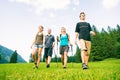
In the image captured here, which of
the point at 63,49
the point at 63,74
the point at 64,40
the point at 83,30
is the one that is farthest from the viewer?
the point at 64,40

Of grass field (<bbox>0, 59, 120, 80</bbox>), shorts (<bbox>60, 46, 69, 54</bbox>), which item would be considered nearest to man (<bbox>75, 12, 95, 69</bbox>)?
grass field (<bbox>0, 59, 120, 80</bbox>)

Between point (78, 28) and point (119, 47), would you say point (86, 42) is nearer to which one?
point (78, 28)

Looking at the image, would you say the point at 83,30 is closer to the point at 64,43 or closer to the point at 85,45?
the point at 85,45

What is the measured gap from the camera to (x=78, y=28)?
47.0 feet

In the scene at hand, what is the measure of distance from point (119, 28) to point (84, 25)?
382 ft

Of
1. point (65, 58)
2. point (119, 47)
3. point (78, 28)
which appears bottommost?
point (65, 58)

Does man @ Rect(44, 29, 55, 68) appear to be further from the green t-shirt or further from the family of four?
the green t-shirt

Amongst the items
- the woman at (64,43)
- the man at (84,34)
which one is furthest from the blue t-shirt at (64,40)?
the man at (84,34)

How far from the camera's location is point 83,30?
1418 centimetres

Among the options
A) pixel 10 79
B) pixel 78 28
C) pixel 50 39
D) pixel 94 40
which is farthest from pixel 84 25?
pixel 94 40

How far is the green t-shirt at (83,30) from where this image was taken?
14.1 m

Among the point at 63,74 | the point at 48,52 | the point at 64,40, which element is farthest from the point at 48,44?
the point at 63,74

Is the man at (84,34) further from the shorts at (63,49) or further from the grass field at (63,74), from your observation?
the shorts at (63,49)

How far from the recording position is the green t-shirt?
14.1 m
